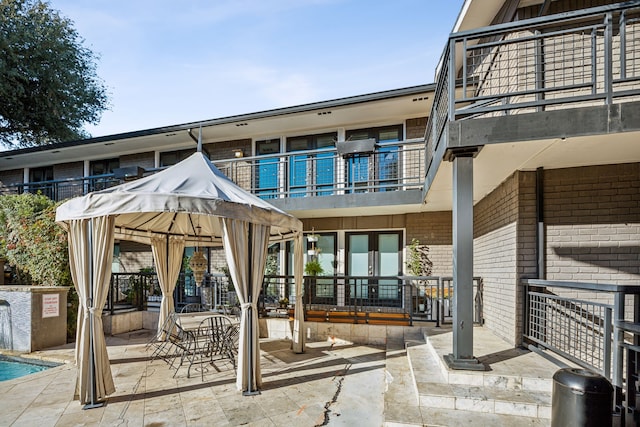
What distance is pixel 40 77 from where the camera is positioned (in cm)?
1650

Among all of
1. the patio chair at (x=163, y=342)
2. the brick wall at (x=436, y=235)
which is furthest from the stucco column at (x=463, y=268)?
the brick wall at (x=436, y=235)

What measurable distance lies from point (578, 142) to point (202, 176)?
506 cm

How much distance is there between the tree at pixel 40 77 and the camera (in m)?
15.6

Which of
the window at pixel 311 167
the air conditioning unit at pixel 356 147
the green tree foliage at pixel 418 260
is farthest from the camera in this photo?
the window at pixel 311 167

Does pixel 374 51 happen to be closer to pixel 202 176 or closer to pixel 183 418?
pixel 202 176

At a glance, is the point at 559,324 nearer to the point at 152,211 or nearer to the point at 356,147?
the point at 152,211

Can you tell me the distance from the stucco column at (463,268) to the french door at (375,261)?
537 cm

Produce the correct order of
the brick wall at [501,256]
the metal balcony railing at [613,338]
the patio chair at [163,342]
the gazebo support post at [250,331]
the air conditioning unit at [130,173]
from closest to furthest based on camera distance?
the metal balcony railing at [613,338] < the gazebo support post at [250,331] < the brick wall at [501,256] < the patio chair at [163,342] < the air conditioning unit at [130,173]

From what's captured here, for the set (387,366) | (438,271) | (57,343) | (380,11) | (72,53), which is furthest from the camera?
(72,53)

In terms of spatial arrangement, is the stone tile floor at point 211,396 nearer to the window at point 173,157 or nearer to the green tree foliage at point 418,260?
the green tree foliage at point 418,260

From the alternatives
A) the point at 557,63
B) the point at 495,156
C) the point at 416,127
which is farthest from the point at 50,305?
the point at 557,63

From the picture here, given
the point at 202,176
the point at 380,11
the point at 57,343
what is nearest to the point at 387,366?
the point at 202,176

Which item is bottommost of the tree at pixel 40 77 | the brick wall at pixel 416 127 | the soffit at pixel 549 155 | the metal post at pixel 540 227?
the metal post at pixel 540 227

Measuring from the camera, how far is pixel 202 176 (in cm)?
562
